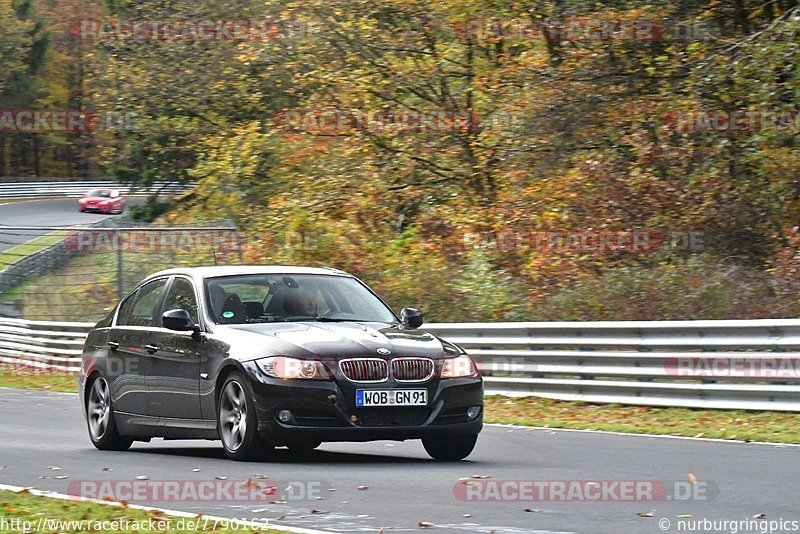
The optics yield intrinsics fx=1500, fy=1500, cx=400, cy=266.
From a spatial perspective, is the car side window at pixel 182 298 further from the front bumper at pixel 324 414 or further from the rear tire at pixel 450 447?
the rear tire at pixel 450 447

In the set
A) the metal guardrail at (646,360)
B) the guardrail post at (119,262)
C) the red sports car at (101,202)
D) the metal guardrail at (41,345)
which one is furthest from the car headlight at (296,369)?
the red sports car at (101,202)

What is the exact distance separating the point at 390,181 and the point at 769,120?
30.3 feet

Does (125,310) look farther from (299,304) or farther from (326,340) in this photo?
(326,340)

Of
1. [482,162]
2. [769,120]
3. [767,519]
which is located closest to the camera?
[767,519]

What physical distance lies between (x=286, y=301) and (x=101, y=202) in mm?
59753

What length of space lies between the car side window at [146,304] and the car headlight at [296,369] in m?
2.29

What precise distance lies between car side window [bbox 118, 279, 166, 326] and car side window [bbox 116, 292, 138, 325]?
0.17ft

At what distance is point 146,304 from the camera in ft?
42.3

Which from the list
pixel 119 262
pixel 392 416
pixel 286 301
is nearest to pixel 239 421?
pixel 392 416

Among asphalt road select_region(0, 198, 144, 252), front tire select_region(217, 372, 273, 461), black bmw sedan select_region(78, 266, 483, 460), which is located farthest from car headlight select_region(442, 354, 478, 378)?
asphalt road select_region(0, 198, 144, 252)

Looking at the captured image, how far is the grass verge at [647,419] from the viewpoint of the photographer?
13.7 meters

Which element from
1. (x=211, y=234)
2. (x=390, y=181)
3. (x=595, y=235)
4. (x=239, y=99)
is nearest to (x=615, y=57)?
(x=595, y=235)

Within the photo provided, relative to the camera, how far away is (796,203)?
934 inches

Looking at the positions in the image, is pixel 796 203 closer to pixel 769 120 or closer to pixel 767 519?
pixel 769 120
